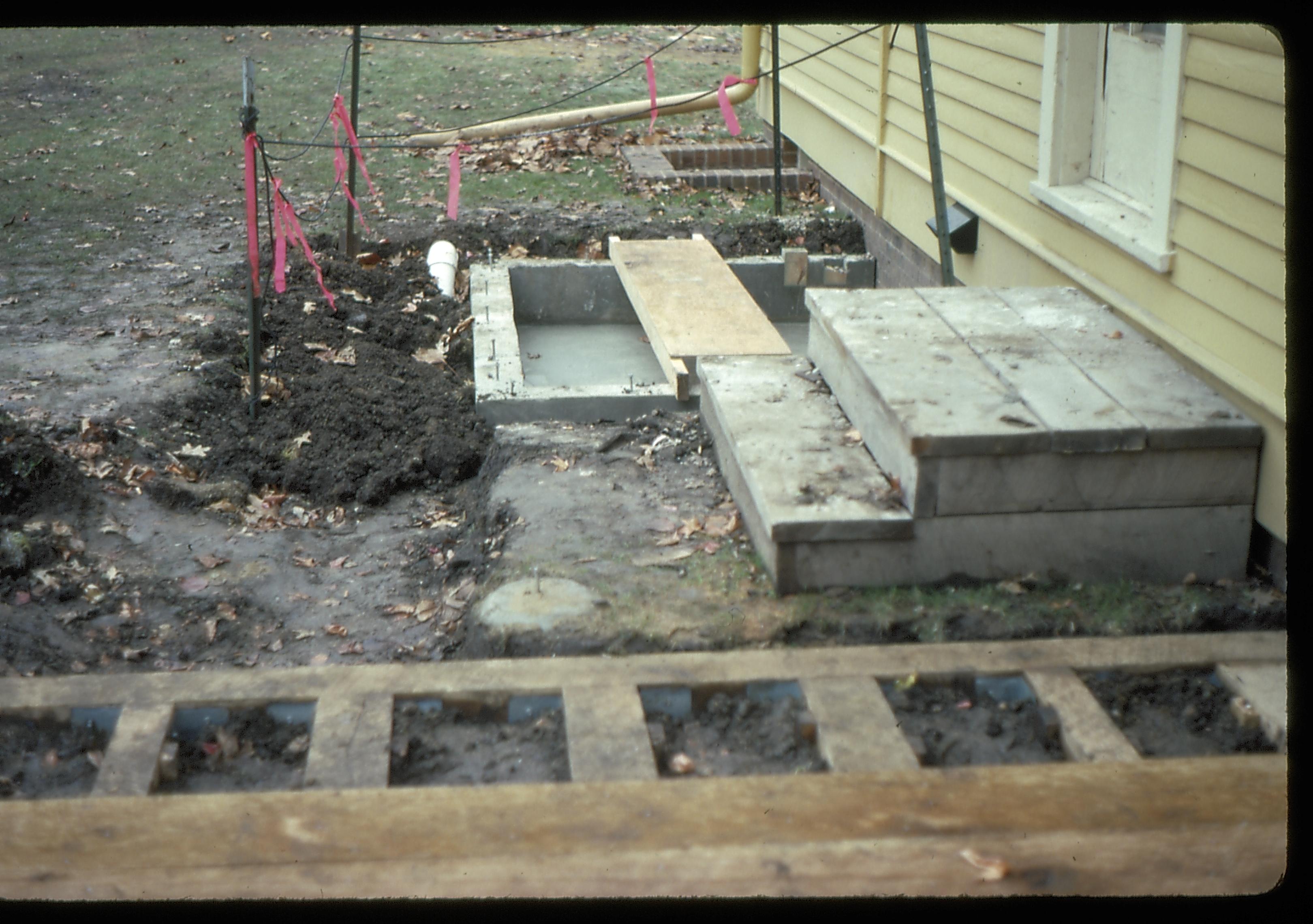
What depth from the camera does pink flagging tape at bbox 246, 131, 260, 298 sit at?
5816mm

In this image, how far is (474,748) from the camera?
332 centimetres

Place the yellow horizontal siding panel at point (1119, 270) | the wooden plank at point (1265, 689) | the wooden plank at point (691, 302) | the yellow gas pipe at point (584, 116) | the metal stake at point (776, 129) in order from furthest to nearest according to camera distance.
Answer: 1. the yellow gas pipe at point (584, 116)
2. the metal stake at point (776, 129)
3. the wooden plank at point (691, 302)
4. the yellow horizontal siding panel at point (1119, 270)
5. the wooden plank at point (1265, 689)

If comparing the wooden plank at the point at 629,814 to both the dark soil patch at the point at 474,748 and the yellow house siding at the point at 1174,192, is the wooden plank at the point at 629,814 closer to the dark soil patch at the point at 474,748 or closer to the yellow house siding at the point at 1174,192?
the dark soil patch at the point at 474,748

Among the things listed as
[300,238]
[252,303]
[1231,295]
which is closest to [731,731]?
[1231,295]

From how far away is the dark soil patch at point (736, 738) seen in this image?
127 inches

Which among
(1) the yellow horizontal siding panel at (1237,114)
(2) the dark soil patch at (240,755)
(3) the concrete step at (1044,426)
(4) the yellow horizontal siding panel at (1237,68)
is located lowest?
(2) the dark soil patch at (240,755)

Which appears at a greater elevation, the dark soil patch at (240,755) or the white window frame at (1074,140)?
the white window frame at (1074,140)

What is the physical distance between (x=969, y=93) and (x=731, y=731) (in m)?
5.25

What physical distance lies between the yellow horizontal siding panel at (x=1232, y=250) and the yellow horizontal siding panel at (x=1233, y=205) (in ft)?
0.08

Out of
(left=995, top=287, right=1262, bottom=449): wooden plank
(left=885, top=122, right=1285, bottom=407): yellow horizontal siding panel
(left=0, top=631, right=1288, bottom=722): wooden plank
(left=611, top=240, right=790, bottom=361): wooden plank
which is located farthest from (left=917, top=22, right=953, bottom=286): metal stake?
(left=0, top=631, right=1288, bottom=722): wooden plank

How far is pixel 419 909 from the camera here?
252 cm

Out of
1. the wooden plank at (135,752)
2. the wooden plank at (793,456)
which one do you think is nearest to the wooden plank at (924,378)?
the wooden plank at (793,456)

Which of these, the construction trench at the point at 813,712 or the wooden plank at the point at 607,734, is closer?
the construction trench at the point at 813,712

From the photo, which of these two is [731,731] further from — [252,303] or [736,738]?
[252,303]
